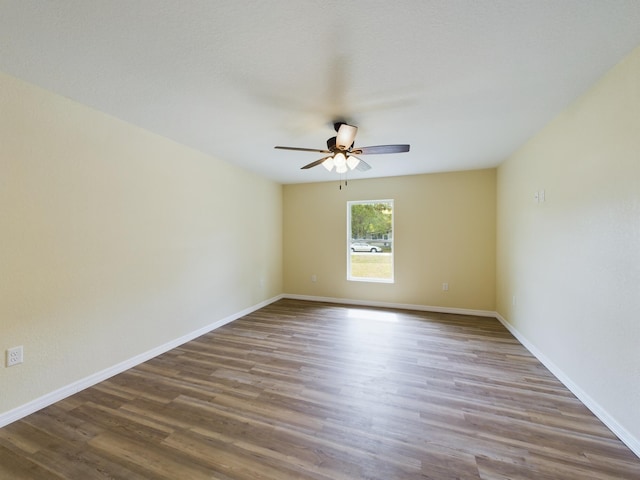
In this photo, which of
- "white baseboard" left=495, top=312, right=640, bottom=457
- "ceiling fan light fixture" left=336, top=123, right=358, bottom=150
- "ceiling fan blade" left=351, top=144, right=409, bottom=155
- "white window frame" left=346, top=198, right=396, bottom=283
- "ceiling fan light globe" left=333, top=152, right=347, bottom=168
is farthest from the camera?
"white window frame" left=346, top=198, right=396, bottom=283

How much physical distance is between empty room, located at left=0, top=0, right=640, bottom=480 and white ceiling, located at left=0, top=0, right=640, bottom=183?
A: 0.05 feet

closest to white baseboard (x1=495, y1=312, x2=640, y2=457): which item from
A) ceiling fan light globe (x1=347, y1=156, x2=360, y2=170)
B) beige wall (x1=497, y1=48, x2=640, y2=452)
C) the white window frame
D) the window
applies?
beige wall (x1=497, y1=48, x2=640, y2=452)

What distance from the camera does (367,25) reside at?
137 centimetres

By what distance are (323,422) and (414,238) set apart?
11.3 ft

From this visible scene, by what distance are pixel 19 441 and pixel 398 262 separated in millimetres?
4539

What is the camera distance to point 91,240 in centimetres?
224

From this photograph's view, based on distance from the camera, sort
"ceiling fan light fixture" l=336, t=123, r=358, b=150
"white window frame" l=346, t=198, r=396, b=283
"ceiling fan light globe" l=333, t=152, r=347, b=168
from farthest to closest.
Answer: "white window frame" l=346, t=198, r=396, b=283
"ceiling fan light globe" l=333, t=152, r=347, b=168
"ceiling fan light fixture" l=336, t=123, r=358, b=150

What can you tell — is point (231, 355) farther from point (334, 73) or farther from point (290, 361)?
point (334, 73)

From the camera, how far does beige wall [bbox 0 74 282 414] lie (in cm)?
182

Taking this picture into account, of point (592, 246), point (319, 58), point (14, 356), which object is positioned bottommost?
point (14, 356)

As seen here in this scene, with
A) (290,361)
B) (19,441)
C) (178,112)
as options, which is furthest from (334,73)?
(19,441)

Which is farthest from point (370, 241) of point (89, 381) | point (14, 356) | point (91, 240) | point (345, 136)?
point (14, 356)

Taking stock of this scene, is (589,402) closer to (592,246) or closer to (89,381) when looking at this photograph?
(592,246)

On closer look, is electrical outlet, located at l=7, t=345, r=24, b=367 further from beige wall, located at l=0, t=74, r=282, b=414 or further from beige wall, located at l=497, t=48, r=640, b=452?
beige wall, located at l=497, t=48, r=640, b=452
